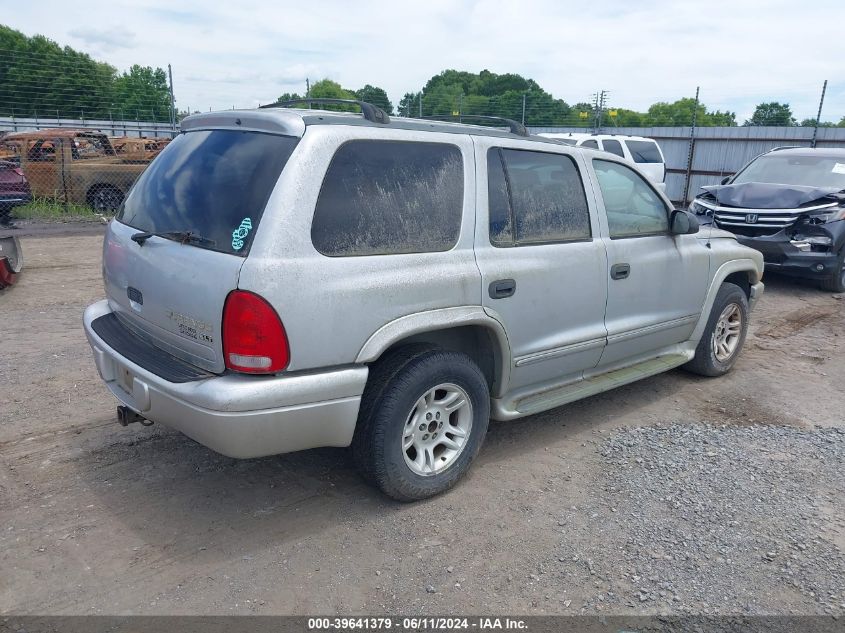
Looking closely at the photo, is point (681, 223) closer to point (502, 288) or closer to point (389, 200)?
point (502, 288)

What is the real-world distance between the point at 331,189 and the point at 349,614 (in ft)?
5.90

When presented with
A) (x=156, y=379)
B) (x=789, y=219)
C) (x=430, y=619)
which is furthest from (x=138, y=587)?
(x=789, y=219)

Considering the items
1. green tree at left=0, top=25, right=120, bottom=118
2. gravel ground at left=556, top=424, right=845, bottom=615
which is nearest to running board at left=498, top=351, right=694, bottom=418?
gravel ground at left=556, top=424, right=845, bottom=615

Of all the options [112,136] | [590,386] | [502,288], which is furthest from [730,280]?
[112,136]

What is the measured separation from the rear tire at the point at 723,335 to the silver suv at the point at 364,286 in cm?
119

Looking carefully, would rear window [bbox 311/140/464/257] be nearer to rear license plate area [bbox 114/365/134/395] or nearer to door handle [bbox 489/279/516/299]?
door handle [bbox 489/279/516/299]

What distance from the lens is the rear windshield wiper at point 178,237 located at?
3.04 meters

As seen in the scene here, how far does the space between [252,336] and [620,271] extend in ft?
8.01

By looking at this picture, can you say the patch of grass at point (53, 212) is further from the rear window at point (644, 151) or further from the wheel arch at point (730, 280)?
the wheel arch at point (730, 280)

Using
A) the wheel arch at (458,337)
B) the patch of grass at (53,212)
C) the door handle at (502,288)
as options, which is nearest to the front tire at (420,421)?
the wheel arch at (458,337)

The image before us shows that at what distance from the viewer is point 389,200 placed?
326 cm

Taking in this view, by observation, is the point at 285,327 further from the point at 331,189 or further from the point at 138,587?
the point at 138,587

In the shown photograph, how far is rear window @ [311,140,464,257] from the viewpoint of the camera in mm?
3061

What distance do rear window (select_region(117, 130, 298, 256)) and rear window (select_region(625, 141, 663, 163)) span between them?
1340 centimetres
